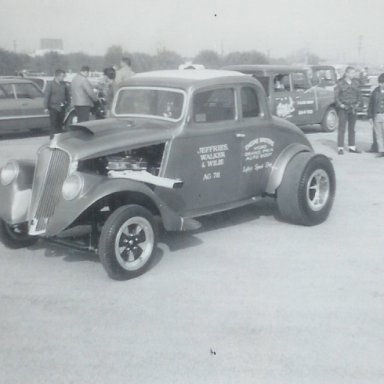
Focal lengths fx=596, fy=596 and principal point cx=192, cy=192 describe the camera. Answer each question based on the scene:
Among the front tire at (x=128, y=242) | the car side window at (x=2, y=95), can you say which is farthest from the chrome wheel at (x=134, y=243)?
the car side window at (x=2, y=95)

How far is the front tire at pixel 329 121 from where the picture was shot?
51.7 feet

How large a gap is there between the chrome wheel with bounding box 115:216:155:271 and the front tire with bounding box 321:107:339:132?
443 inches

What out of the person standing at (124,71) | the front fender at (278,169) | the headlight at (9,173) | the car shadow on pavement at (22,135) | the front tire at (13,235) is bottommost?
the car shadow on pavement at (22,135)

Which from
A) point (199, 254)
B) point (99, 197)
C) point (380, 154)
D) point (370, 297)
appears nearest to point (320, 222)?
point (199, 254)

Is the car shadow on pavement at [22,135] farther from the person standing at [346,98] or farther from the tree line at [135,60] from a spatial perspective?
the tree line at [135,60]

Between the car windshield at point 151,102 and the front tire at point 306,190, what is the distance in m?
1.56

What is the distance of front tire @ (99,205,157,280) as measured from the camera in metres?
5.05

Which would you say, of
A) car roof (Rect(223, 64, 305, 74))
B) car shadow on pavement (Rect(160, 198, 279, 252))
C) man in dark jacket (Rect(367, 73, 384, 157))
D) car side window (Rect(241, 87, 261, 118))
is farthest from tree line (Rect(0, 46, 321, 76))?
car side window (Rect(241, 87, 261, 118))

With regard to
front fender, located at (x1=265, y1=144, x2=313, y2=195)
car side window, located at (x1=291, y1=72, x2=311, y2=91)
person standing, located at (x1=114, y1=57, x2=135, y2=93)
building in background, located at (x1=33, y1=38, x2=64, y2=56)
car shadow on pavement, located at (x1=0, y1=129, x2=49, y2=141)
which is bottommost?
car shadow on pavement, located at (x1=0, y1=129, x2=49, y2=141)

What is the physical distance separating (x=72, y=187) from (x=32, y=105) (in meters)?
10.8

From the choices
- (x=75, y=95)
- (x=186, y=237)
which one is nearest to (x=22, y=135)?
(x=75, y=95)

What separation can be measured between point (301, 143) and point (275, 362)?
398 centimetres

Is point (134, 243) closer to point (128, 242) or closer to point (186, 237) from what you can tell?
point (128, 242)

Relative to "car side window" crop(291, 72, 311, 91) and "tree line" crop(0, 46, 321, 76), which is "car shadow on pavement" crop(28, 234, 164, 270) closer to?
"car side window" crop(291, 72, 311, 91)
